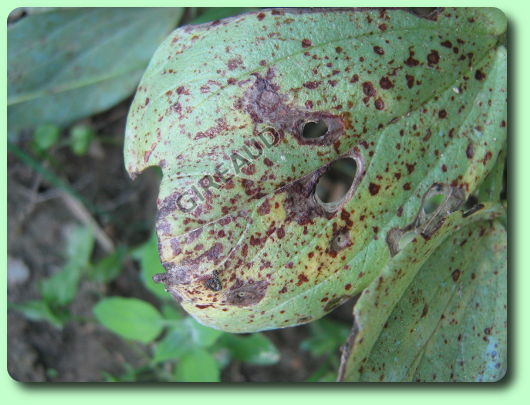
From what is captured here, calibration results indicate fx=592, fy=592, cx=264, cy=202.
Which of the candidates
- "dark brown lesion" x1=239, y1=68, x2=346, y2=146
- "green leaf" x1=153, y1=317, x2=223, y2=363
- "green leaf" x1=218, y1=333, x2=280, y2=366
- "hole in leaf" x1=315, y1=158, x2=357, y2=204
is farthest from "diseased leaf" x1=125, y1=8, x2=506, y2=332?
"hole in leaf" x1=315, y1=158, x2=357, y2=204

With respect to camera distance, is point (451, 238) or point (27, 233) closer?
point (451, 238)

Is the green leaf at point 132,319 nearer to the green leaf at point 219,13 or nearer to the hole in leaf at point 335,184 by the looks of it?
the hole in leaf at point 335,184

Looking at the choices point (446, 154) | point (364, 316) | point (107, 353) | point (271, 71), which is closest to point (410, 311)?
point (364, 316)

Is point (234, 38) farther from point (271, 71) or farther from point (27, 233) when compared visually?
point (27, 233)

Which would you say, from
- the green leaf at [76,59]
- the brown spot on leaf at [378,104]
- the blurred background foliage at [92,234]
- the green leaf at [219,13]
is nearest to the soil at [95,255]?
the blurred background foliage at [92,234]

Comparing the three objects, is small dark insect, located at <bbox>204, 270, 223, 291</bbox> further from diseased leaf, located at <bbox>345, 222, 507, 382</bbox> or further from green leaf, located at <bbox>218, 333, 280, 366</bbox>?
green leaf, located at <bbox>218, 333, 280, 366</bbox>

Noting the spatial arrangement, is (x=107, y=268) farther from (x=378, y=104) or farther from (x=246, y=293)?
(x=378, y=104)
